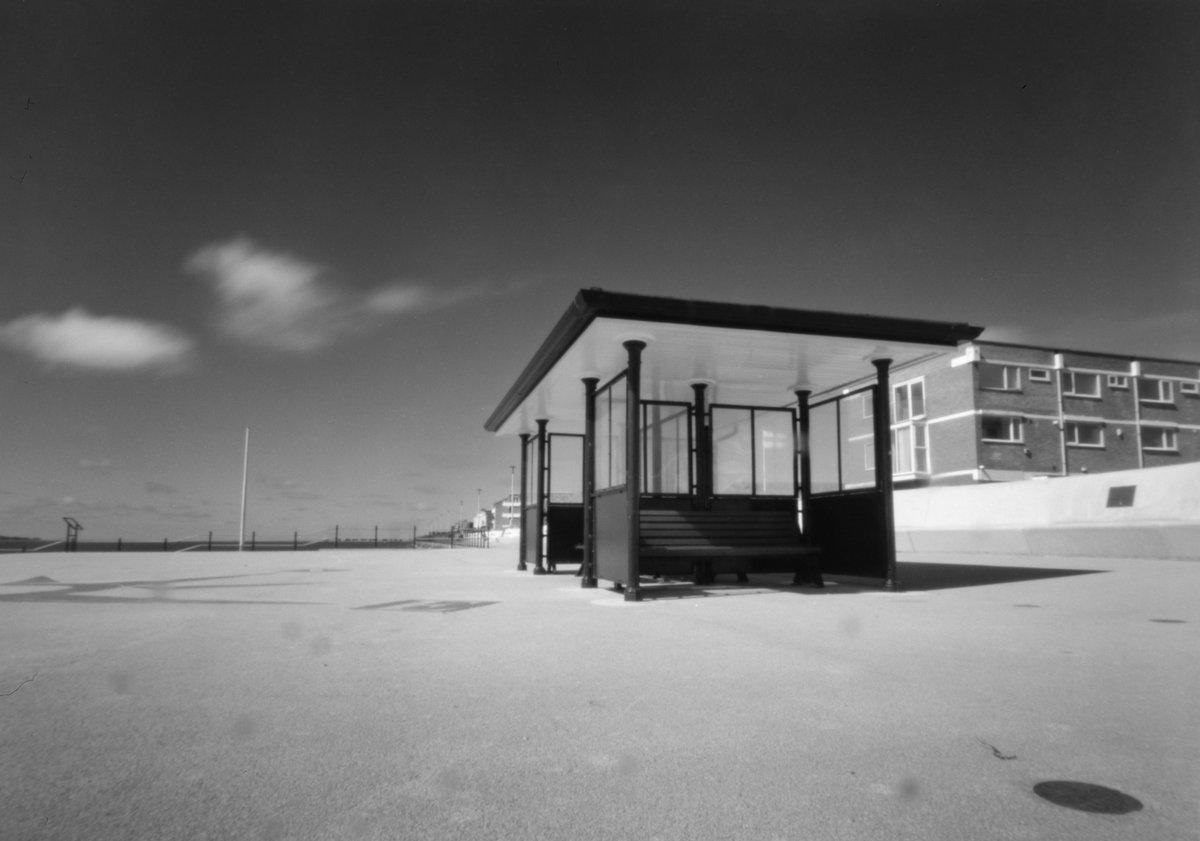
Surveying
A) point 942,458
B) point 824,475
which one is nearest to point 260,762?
point 824,475

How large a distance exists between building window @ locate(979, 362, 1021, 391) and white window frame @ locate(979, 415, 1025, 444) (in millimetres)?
1656

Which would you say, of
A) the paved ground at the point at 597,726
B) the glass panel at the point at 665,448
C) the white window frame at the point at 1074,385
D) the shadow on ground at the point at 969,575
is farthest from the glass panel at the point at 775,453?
the white window frame at the point at 1074,385

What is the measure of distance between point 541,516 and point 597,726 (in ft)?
43.0

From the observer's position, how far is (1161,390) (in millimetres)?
45844

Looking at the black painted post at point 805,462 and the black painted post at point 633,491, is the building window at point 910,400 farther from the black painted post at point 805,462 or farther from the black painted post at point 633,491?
the black painted post at point 633,491

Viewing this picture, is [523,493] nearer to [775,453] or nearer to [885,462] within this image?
[775,453]

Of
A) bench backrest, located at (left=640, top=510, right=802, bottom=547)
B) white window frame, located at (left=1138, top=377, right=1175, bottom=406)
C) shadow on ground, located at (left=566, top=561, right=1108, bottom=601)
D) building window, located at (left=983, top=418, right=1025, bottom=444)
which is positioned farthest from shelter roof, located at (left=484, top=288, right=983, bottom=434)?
white window frame, located at (left=1138, top=377, right=1175, bottom=406)

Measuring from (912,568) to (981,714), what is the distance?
1316 centimetres

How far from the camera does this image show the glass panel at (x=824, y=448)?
13.4 metres

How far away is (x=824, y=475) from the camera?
13430mm

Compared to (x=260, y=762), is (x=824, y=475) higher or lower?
higher

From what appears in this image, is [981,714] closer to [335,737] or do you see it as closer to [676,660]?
[676,660]

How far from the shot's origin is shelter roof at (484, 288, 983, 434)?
389 inches

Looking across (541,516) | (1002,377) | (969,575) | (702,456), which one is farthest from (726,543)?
(1002,377)
